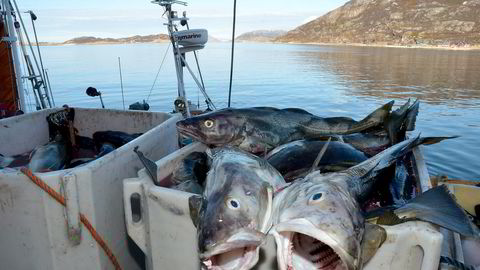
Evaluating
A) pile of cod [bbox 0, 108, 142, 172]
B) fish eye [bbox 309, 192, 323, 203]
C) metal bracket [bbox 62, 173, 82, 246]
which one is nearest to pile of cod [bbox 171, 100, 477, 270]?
fish eye [bbox 309, 192, 323, 203]

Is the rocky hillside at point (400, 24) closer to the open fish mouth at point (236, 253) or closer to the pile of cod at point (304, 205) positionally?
the pile of cod at point (304, 205)

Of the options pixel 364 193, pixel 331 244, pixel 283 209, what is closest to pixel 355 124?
pixel 364 193

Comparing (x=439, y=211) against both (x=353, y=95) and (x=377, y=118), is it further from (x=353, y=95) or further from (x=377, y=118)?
(x=353, y=95)

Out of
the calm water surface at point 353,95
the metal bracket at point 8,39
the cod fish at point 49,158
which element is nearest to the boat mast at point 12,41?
the metal bracket at point 8,39

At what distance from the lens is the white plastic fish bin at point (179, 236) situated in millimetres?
1800

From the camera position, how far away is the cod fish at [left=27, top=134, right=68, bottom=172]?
383cm

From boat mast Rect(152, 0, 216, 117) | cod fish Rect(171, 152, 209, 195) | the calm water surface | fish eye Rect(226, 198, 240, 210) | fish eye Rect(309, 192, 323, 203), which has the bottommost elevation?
the calm water surface

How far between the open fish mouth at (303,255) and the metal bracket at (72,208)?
56.0 inches

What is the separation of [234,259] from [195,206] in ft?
1.50

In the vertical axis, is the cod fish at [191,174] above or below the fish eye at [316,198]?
below

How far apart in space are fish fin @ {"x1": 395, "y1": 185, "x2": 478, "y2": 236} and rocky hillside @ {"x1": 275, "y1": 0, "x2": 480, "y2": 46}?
9538 centimetres

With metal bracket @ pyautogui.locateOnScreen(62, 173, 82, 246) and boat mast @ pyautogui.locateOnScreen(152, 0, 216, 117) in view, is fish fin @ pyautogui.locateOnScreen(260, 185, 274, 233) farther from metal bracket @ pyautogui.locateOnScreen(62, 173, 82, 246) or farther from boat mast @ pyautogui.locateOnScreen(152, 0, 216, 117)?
boat mast @ pyautogui.locateOnScreen(152, 0, 216, 117)

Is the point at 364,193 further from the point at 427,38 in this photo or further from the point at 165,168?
the point at 427,38

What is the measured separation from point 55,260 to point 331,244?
6.22ft
